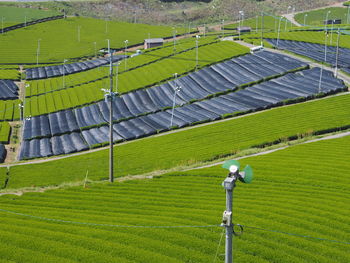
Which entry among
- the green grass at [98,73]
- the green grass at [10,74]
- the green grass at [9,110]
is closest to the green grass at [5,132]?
the green grass at [9,110]

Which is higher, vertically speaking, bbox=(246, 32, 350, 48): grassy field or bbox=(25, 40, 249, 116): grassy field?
bbox=(246, 32, 350, 48): grassy field

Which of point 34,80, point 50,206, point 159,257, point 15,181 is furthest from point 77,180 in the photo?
point 34,80

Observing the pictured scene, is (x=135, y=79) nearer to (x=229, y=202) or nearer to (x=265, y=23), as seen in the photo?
(x=229, y=202)

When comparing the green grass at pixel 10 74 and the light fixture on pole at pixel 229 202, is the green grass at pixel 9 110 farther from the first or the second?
the light fixture on pole at pixel 229 202

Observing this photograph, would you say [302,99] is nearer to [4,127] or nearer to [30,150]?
[30,150]

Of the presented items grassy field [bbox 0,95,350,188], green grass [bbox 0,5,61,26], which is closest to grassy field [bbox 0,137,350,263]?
grassy field [bbox 0,95,350,188]

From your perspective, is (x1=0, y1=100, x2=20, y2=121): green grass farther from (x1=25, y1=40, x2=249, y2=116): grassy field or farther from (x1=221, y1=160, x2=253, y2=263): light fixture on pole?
(x1=221, y1=160, x2=253, y2=263): light fixture on pole
